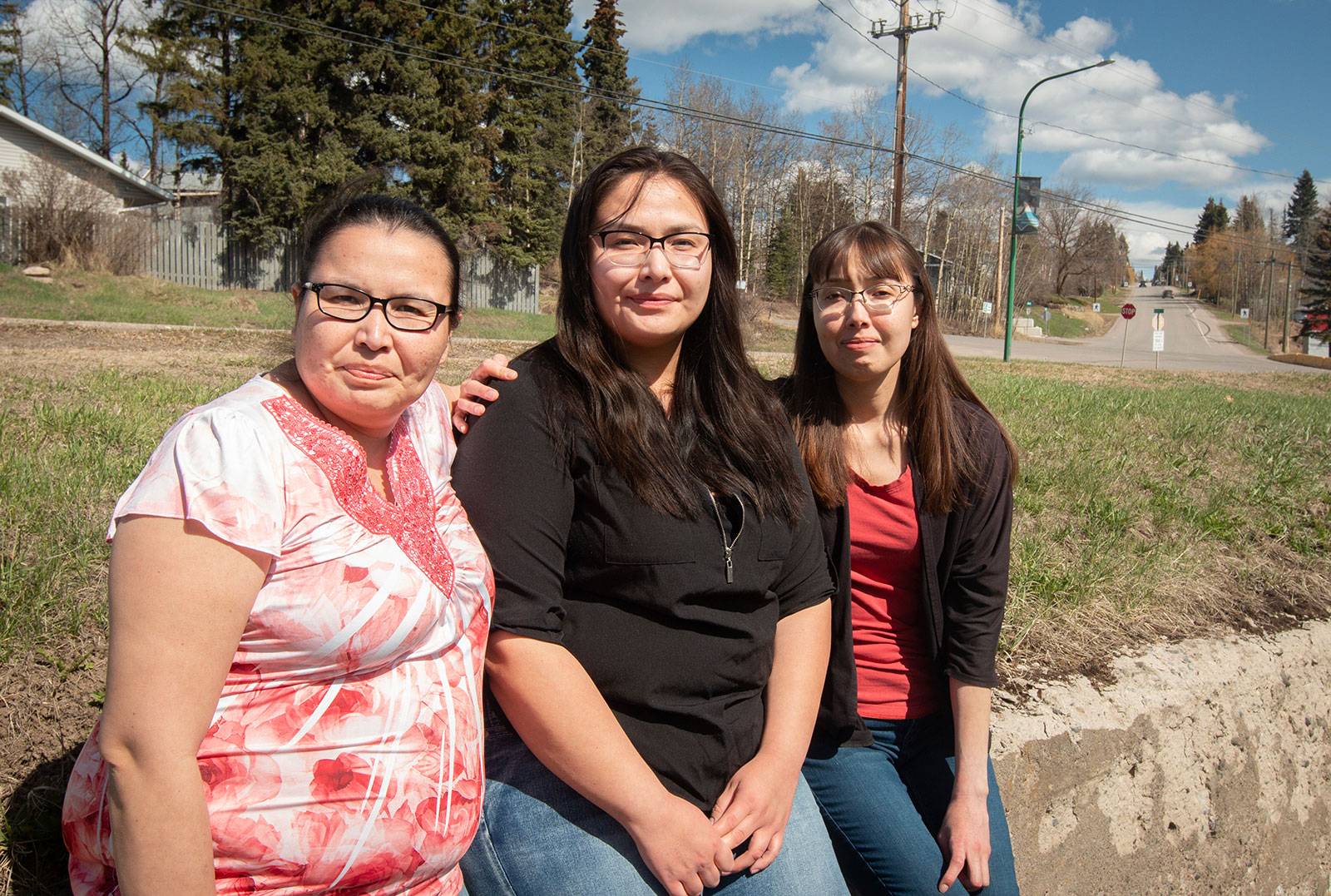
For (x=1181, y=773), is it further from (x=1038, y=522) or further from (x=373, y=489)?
(x=373, y=489)

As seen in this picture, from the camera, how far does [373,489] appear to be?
157cm

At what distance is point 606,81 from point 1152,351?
30170 mm

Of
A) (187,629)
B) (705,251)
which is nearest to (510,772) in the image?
(187,629)

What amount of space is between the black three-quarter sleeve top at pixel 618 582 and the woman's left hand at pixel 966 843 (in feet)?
2.24

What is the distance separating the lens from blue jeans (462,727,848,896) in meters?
1.69

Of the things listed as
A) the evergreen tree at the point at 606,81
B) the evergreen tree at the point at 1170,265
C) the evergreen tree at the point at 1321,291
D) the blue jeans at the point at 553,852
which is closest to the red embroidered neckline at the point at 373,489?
the blue jeans at the point at 553,852

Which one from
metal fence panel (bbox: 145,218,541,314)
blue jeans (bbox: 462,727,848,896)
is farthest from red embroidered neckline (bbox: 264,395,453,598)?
metal fence panel (bbox: 145,218,541,314)

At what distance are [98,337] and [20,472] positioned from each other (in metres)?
8.84

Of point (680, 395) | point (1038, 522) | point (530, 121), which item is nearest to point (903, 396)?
point (680, 395)

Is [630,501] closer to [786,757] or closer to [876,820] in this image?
[786,757]

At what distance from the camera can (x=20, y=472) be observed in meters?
3.14

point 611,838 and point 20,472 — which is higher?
point 20,472

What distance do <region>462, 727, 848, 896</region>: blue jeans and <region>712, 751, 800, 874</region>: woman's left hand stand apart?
0.05 meters

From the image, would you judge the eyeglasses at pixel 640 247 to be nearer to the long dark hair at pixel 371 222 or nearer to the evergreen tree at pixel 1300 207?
the long dark hair at pixel 371 222
